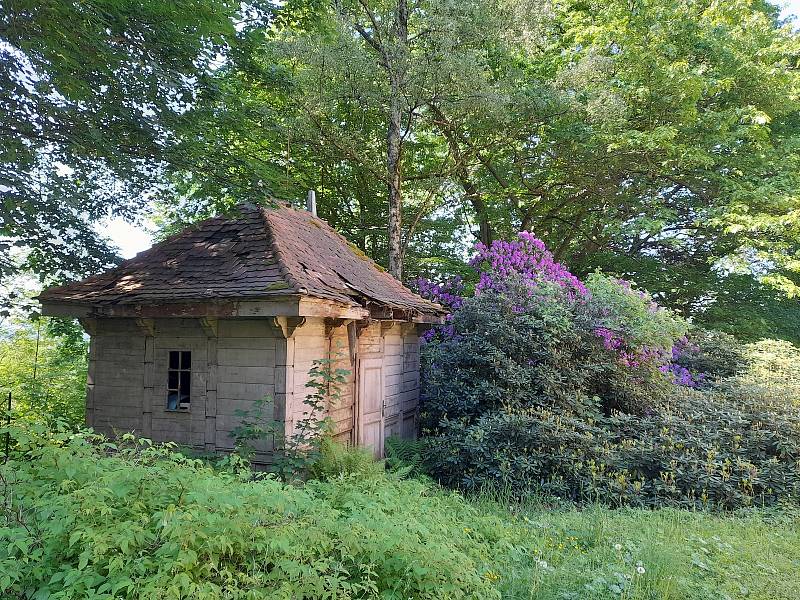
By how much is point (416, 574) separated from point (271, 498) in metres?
1.11

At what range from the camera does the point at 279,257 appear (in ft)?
23.7

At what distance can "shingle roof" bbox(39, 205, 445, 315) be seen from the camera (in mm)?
6848

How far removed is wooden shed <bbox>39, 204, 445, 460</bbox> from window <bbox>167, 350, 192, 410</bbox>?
1 centimetres

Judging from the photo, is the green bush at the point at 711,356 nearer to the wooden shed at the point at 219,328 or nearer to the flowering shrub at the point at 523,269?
the flowering shrub at the point at 523,269

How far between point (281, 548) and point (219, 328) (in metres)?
4.58

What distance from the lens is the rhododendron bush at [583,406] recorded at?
809 centimetres

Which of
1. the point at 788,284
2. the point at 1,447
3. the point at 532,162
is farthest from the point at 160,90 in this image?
the point at 788,284

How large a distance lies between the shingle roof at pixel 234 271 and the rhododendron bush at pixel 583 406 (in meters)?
2.35

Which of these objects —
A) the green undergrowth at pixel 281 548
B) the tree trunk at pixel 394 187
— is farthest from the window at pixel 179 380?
the tree trunk at pixel 394 187

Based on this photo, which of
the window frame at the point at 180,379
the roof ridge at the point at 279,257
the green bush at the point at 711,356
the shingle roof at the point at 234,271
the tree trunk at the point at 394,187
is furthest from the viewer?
the green bush at the point at 711,356

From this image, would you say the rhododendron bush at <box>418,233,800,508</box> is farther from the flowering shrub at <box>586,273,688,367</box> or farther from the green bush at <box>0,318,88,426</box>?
the green bush at <box>0,318,88,426</box>

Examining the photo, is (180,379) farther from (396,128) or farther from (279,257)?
(396,128)

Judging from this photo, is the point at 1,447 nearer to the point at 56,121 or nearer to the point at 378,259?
the point at 56,121

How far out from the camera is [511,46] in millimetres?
13422
